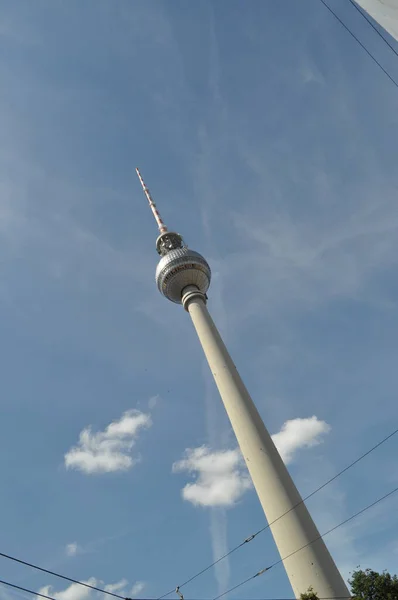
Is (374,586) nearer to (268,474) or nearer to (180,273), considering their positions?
(268,474)

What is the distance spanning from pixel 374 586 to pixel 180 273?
1748 inches

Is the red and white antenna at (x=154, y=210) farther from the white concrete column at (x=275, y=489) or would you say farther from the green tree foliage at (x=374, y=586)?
the green tree foliage at (x=374, y=586)

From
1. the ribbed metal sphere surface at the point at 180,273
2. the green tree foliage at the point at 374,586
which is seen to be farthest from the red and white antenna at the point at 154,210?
the green tree foliage at the point at 374,586

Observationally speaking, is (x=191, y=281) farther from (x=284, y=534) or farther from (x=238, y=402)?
(x=284, y=534)

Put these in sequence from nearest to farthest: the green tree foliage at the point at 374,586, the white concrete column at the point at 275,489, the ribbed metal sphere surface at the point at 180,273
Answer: the white concrete column at the point at 275,489, the green tree foliage at the point at 374,586, the ribbed metal sphere surface at the point at 180,273

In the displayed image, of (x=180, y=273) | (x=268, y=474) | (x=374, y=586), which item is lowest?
(x=374, y=586)

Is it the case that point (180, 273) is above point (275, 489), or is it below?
above

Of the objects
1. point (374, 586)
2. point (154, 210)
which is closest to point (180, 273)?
point (154, 210)

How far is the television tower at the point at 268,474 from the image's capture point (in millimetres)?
30297

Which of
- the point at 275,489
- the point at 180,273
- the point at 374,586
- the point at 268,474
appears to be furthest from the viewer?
the point at 180,273

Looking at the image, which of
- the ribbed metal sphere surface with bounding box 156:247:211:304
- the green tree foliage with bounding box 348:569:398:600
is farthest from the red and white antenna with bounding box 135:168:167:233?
the green tree foliage with bounding box 348:569:398:600

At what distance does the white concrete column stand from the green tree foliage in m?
24.7

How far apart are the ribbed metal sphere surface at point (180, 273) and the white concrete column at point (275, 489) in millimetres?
13095

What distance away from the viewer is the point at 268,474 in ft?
119
